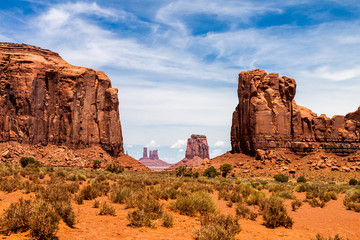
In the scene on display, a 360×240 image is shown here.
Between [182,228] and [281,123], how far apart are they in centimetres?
5974

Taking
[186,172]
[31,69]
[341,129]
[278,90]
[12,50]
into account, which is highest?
[12,50]

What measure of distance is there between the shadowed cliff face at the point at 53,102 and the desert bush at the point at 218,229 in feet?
207

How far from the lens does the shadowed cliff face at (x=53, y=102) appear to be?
64.2 metres

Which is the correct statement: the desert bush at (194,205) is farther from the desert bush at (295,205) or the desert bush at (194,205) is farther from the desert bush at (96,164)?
the desert bush at (96,164)

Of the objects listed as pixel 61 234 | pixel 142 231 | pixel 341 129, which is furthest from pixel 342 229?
pixel 341 129

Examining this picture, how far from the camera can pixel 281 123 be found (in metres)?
65.1

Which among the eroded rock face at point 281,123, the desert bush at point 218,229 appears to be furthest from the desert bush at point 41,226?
the eroded rock face at point 281,123

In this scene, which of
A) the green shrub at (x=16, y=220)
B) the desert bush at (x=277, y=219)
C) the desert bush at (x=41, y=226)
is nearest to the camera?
the desert bush at (x=41, y=226)

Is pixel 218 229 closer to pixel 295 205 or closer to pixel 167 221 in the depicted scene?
pixel 167 221

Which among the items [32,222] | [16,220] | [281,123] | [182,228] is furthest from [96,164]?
[32,222]

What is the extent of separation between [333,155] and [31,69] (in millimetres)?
70689

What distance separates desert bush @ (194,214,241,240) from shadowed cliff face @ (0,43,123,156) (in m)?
63.2

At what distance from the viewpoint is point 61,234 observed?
8.11 m

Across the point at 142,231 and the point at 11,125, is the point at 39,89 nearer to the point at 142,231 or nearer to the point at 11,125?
the point at 11,125
